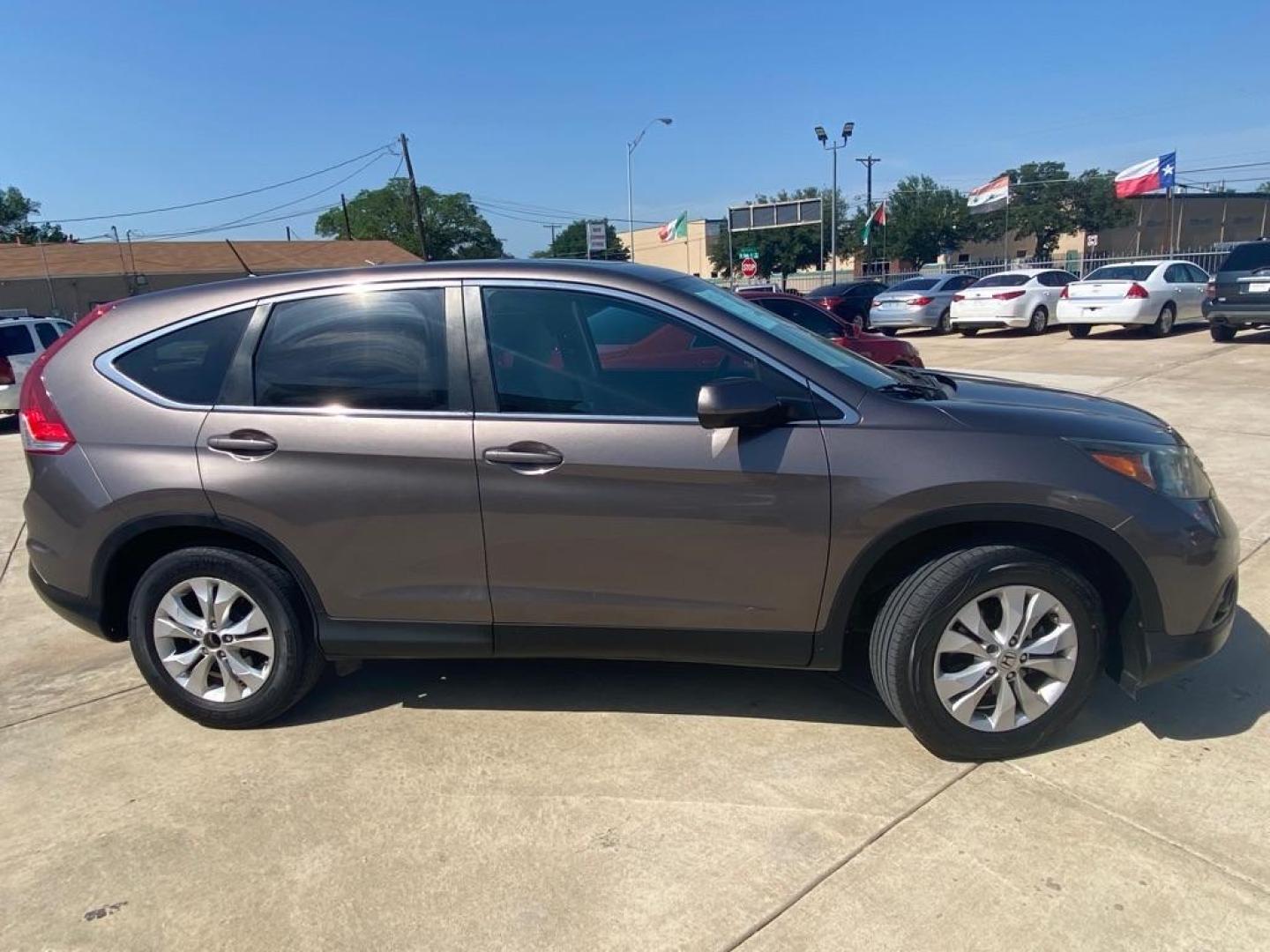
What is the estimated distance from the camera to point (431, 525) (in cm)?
308

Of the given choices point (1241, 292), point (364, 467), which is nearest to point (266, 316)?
point (364, 467)

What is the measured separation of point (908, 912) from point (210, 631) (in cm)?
263

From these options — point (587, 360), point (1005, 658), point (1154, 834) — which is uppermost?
point (587, 360)

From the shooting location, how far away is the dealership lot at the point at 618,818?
92.7 inches

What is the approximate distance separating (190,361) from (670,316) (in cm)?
185

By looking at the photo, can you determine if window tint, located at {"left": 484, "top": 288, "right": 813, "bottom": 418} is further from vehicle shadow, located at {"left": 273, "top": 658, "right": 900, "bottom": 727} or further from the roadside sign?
the roadside sign

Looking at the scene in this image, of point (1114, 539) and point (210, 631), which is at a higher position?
point (1114, 539)

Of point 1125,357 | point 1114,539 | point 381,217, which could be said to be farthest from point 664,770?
point 381,217

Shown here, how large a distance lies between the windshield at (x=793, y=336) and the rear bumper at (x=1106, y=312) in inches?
660

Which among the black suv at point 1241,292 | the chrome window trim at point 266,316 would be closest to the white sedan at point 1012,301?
the black suv at point 1241,292

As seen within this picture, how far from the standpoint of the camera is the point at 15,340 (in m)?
12.3

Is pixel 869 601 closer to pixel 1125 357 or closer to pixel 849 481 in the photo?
pixel 849 481

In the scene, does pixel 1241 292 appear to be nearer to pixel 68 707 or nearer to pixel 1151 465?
pixel 1151 465

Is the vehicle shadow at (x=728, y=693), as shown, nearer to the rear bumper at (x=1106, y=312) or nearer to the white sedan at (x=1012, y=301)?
the rear bumper at (x=1106, y=312)
